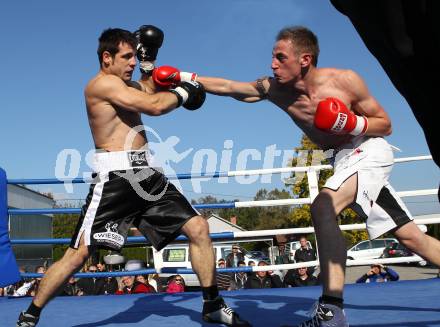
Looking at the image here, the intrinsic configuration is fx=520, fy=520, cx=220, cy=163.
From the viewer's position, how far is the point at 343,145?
2666mm

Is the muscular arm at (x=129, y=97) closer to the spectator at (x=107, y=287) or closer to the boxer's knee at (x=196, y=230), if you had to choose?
the boxer's knee at (x=196, y=230)

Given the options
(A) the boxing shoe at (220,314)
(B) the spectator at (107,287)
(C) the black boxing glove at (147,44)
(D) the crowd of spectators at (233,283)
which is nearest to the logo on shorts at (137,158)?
(C) the black boxing glove at (147,44)

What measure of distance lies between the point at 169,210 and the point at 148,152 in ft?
1.18

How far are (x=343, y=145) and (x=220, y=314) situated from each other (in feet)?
3.52

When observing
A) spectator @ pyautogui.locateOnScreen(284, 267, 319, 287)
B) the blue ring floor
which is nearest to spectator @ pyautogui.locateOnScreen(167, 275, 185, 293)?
spectator @ pyautogui.locateOnScreen(284, 267, 319, 287)

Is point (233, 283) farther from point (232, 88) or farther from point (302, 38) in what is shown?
point (302, 38)

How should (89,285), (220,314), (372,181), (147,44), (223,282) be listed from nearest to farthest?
(372,181) → (220,314) → (147,44) → (89,285) → (223,282)

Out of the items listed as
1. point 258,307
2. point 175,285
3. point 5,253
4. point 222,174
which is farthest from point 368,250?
point 258,307

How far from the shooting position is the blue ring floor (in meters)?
2.81

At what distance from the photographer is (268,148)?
3.98 m

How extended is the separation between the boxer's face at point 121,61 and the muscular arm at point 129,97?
108mm

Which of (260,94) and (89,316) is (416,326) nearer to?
(260,94)

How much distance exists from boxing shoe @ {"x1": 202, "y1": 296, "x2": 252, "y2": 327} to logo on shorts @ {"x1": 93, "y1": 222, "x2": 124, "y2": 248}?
559mm

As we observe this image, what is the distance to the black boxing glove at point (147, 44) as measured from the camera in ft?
10.6
